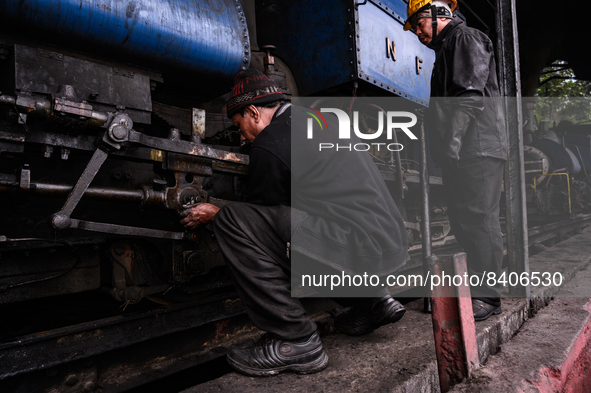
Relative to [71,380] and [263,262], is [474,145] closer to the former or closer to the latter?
[263,262]

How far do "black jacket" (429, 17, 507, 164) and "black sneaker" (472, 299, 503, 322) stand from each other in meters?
0.82

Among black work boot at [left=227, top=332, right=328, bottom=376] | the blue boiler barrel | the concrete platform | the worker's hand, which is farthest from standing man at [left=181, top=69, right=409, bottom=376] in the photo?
the blue boiler barrel

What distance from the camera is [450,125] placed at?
2.17 meters

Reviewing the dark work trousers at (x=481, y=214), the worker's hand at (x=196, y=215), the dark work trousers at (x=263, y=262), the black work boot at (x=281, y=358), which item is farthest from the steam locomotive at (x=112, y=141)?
the dark work trousers at (x=481, y=214)

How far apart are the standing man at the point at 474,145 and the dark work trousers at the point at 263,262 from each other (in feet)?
3.71

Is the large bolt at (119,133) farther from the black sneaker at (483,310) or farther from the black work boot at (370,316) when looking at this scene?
the black sneaker at (483,310)

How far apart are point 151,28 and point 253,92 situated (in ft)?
2.36

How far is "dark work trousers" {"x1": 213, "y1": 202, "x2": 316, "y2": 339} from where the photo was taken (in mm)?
1585

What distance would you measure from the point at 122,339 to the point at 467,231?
207cm

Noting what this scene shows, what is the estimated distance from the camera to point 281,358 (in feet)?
5.10

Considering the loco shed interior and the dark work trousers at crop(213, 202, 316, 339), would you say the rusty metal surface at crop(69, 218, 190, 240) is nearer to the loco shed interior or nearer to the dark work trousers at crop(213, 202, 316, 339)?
the loco shed interior

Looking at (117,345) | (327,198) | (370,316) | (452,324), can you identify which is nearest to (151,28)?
(327,198)

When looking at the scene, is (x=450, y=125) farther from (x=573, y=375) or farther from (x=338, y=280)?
(x=573, y=375)

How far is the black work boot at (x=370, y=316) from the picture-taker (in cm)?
183
